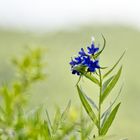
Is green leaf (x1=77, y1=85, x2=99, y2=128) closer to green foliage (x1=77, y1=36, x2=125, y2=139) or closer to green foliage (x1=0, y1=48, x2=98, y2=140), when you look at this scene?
green foliage (x1=77, y1=36, x2=125, y2=139)

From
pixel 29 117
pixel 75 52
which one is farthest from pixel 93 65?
pixel 75 52

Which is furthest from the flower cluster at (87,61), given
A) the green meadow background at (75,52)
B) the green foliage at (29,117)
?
the green meadow background at (75,52)

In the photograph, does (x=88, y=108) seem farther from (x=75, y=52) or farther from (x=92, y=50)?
(x=75, y=52)

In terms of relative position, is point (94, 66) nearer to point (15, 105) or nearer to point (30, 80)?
point (30, 80)

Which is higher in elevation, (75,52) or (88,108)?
(75,52)

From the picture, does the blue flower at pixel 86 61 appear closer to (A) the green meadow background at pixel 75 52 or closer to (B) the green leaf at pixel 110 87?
(B) the green leaf at pixel 110 87

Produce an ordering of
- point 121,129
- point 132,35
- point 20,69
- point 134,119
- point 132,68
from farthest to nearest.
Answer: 1. point 132,35
2. point 132,68
3. point 134,119
4. point 121,129
5. point 20,69

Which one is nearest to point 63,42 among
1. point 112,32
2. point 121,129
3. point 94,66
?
point 112,32
